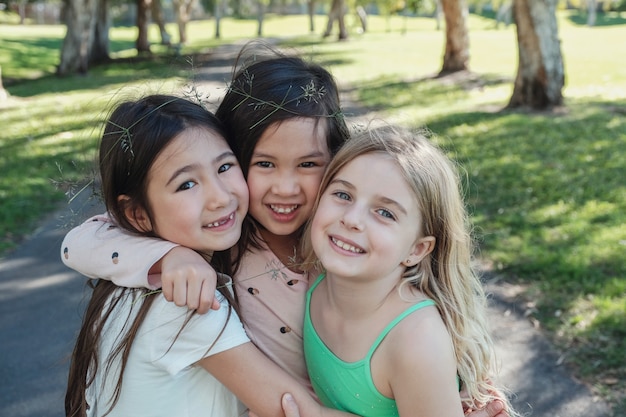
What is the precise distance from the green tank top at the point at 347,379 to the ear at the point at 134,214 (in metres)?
0.58

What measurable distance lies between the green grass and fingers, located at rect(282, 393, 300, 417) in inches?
39.4

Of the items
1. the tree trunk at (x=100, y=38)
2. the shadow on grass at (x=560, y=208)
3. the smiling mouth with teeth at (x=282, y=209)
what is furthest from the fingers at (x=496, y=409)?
the tree trunk at (x=100, y=38)

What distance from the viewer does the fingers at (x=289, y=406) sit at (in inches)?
71.9

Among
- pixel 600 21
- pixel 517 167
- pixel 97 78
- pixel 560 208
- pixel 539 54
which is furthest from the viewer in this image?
pixel 600 21

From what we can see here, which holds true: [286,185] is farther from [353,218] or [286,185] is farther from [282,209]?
[353,218]

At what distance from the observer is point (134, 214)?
6.47 ft

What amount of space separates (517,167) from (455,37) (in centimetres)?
1005

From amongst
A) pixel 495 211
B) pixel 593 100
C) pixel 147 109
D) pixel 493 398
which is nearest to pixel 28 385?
pixel 147 109

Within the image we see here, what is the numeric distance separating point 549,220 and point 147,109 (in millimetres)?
4784

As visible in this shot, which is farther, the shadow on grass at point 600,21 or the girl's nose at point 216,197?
the shadow on grass at point 600,21

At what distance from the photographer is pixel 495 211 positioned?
20.8ft

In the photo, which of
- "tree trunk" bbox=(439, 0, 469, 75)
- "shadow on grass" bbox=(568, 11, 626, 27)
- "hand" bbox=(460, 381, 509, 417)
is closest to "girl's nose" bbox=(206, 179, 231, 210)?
"hand" bbox=(460, 381, 509, 417)

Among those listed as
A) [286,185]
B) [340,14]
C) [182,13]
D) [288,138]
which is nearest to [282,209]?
[286,185]

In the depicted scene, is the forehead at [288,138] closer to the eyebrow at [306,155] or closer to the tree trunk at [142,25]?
the eyebrow at [306,155]
